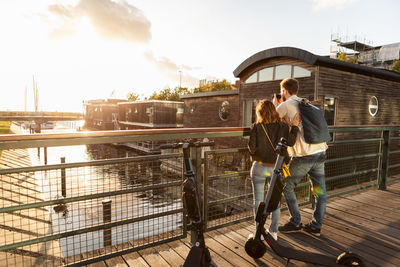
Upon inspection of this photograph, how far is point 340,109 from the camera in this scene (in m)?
15.8

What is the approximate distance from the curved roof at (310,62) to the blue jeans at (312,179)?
1290 centimetres

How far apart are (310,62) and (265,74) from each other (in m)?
3.72

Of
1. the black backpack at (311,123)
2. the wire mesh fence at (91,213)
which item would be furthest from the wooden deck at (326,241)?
the black backpack at (311,123)

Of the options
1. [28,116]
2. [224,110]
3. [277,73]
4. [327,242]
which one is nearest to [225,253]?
[327,242]

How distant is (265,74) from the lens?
17891 mm

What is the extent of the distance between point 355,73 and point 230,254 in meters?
17.6

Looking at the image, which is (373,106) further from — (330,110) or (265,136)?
(265,136)

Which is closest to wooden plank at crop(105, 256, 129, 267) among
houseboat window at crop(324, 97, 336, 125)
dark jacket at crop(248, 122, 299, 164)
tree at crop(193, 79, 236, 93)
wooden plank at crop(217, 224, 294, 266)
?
wooden plank at crop(217, 224, 294, 266)

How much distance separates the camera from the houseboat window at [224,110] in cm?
2142

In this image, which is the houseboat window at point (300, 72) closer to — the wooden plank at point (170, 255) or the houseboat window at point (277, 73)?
the houseboat window at point (277, 73)

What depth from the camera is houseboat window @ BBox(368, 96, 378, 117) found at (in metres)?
17.8

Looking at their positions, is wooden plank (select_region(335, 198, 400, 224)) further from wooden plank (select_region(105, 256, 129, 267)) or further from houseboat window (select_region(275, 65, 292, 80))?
houseboat window (select_region(275, 65, 292, 80))

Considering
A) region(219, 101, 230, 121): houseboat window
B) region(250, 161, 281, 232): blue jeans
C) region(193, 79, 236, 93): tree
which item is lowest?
region(250, 161, 281, 232): blue jeans

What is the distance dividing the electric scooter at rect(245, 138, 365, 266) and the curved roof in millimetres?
13883
